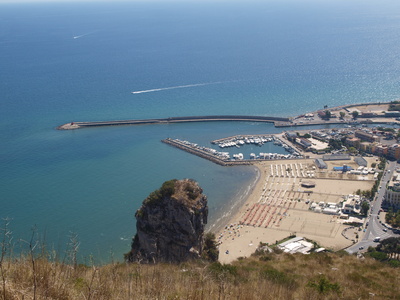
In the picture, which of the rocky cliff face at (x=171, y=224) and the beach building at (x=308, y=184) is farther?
the beach building at (x=308, y=184)

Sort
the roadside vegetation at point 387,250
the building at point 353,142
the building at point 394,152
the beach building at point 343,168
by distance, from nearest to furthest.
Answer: the roadside vegetation at point 387,250
the beach building at point 343,168
the building at point 394,152
the building at point 353,142

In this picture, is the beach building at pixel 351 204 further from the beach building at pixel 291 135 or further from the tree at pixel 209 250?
the beach building at pixel 291 135

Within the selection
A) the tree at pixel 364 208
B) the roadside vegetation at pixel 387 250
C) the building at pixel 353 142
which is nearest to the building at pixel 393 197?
the tree at pixel 364 208

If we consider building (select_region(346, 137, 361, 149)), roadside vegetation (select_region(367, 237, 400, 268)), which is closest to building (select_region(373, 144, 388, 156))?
building (select_region(346, 137, 361, 149))

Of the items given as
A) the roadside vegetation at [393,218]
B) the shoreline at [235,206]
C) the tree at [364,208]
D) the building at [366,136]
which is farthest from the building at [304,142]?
the roadside vegetation at [393,218]

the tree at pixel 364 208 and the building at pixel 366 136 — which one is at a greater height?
the building at pixel 366 136

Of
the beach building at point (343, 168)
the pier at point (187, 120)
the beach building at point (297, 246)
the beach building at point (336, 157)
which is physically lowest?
the beach building at point (297, 246)

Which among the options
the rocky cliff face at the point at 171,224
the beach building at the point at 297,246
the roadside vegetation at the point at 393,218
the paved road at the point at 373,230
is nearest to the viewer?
the rocky cliff face at the point at 171,224
